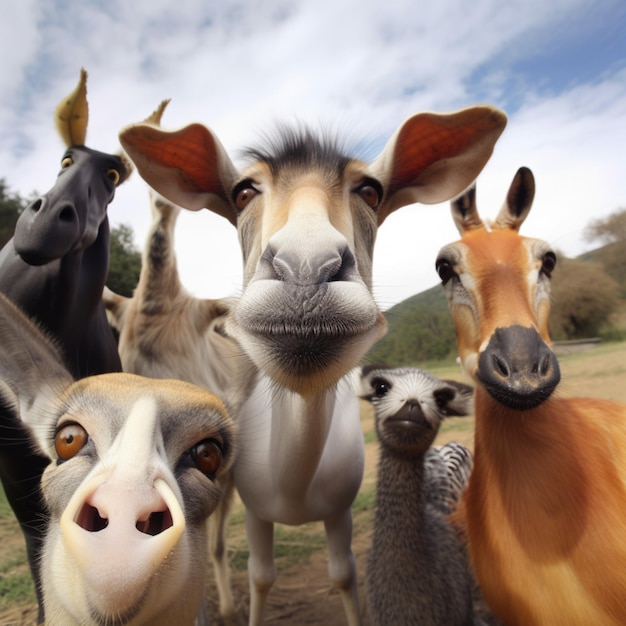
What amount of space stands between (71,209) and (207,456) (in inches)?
54.3

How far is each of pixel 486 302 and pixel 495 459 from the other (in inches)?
28.4

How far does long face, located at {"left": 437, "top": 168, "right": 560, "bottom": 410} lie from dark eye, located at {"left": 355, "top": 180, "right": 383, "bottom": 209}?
23.6 inches

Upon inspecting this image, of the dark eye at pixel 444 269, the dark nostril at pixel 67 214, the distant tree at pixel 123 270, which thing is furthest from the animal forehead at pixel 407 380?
the distant tree at pixel 123 270

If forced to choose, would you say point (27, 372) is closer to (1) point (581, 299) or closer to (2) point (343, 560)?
(2) point (343, 560)

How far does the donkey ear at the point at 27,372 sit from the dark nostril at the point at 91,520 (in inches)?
25.9

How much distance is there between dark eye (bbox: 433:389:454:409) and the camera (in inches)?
105

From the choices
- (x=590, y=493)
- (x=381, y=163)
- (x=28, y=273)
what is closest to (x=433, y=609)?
→ (x=590, y=493)

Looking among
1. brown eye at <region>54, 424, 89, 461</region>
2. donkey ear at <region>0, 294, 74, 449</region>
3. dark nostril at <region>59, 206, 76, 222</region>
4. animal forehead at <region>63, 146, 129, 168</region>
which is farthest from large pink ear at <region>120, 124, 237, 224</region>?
brown eye at <region>54, 424, 89, 461</region>

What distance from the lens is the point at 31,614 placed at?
11.1ft

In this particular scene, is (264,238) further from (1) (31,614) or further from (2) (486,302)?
(1) (31,614)

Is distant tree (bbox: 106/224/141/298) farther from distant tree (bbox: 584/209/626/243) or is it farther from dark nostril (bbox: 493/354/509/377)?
distant tree (bbox: 584/209/626/243)

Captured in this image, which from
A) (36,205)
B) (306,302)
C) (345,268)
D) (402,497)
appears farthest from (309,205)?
(402,497)

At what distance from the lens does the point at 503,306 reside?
79.7 inches

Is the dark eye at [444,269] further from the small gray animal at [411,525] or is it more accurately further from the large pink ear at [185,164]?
the large pink ear at [185,164]
